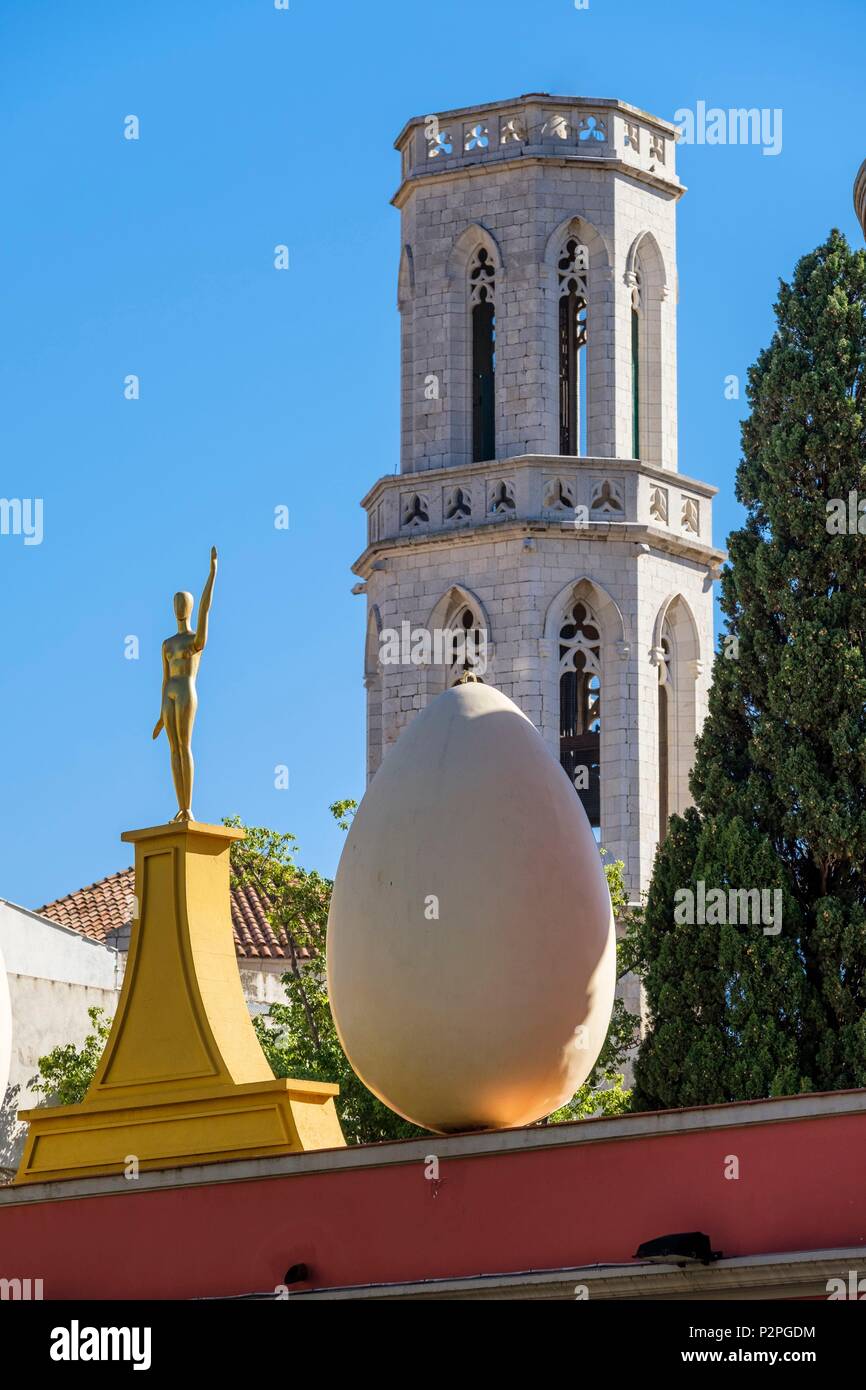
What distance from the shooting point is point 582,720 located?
43.4 meters

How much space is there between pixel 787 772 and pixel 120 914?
Answer: 19.1 metres

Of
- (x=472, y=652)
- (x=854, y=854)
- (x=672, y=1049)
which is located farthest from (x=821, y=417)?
(x=472, y=652)

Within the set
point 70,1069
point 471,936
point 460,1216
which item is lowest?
point 460,1216

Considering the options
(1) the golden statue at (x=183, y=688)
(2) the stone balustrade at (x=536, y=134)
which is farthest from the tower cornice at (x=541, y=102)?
(1) the golden statue at (x=183, y=688)

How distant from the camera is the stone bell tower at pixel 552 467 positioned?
139ft

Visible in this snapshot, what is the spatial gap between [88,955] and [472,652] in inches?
290

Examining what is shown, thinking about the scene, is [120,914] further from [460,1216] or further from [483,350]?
[460,1216]

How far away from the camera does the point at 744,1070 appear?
27578mm

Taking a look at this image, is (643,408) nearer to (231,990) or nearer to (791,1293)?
(231,990)

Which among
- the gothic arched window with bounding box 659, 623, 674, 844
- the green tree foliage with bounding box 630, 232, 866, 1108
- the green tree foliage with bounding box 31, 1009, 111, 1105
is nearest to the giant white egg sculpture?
the green tree foliage with bounding box 630, 232, 866, 1108

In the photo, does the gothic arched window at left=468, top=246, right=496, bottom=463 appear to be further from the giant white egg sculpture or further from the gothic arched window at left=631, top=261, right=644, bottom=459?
the giant white egg sculpture

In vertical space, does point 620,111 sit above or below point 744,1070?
above

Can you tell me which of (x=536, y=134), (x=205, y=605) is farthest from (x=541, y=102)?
(x=205, y=605)

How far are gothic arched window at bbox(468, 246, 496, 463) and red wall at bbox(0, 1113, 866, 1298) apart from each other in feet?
84.5
